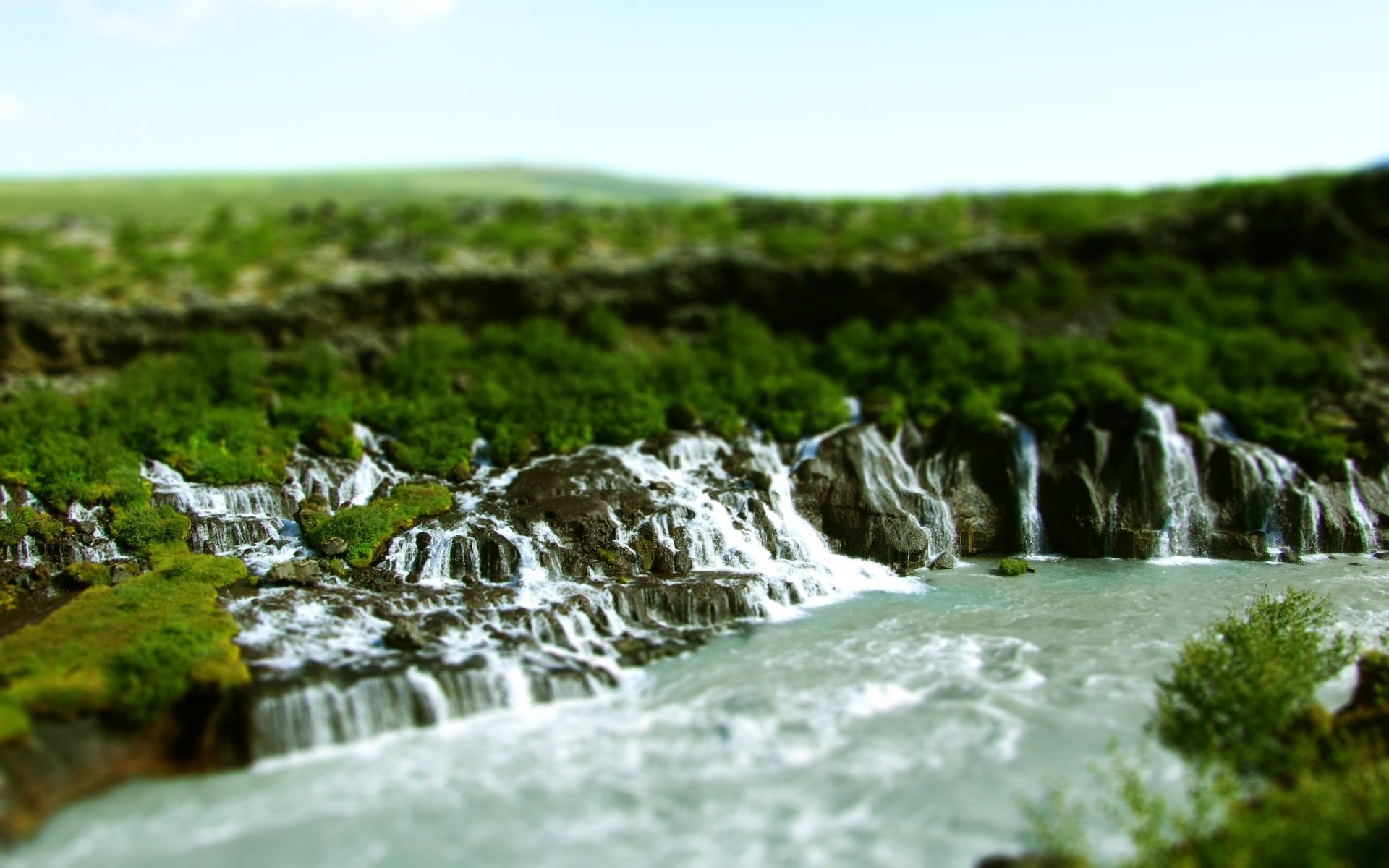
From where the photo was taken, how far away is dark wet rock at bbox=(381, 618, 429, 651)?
19188 mm

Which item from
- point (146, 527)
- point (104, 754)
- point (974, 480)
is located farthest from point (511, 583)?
point (974, 480)

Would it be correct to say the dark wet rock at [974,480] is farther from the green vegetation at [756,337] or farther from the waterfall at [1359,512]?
the waterfall at [1359,512]

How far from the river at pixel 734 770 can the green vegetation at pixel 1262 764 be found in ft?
→ 2.44

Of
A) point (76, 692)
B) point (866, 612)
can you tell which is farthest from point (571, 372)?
point (76, 692)

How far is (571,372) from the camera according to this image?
115 ft

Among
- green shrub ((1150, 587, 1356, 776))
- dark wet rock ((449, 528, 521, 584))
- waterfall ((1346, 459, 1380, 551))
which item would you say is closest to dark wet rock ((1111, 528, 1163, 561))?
waterfall ((1346, 459, 1380, 551))

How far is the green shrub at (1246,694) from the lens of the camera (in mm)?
14070

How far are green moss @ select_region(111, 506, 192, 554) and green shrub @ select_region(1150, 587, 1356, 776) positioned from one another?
23.3 m

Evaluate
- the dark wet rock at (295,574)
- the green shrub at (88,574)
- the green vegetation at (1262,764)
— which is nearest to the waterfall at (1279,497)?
the green vegetation at (1262,764)

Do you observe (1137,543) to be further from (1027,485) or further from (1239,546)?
(1027,485)

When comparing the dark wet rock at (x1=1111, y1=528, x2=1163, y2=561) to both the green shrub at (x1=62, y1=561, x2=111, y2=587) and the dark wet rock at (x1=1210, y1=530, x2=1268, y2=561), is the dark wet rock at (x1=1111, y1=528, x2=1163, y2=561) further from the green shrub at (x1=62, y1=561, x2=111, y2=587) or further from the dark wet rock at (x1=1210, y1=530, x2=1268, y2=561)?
the green shrub at (x1=62, y1=561, x2=111, y2=587)

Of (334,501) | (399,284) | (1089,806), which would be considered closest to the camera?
(1089,806)

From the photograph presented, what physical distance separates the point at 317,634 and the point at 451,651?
316cm

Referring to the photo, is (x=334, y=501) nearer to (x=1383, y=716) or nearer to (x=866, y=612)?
(x=866, y=612)
